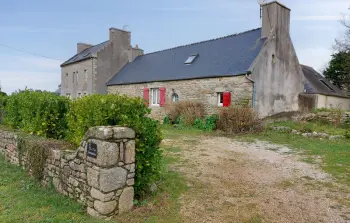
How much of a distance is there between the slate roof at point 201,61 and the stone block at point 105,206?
9937mm

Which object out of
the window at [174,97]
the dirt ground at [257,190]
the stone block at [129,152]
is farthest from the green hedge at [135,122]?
the window at [174,97]

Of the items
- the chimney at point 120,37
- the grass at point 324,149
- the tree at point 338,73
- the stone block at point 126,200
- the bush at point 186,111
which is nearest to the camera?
the stone block at point 126,200

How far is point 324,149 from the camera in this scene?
7461 millimetres

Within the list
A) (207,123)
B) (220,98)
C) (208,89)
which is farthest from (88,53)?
(207,123)

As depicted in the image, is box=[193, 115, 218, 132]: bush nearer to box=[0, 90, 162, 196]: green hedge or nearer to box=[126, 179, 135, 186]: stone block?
box=[0, 90, 162, 196]: green hedge

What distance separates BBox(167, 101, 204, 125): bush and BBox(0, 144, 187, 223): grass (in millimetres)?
7988

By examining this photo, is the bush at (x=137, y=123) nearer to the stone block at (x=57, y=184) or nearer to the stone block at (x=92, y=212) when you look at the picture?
the stone block at (x=92, y=212)

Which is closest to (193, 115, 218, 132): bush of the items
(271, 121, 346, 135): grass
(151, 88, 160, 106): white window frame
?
(271, 121, 346, 135): grass

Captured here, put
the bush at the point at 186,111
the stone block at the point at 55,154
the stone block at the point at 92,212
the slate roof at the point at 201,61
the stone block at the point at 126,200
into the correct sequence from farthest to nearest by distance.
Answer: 1. the slate roof at the point at 201,61
2. the bush at the point at 186,111
3. the stone block at the point at 55,154
4. the stone block at the point at 126,200
5. the stone block at the point at 92,212

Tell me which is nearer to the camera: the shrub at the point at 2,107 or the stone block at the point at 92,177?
the stone block at the point at 92,177

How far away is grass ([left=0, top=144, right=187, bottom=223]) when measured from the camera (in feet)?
10.7

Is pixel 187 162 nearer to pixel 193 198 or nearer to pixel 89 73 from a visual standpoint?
pixel 193 198

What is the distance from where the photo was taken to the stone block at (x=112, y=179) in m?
3.18

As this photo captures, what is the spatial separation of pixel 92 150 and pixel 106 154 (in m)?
0.28
